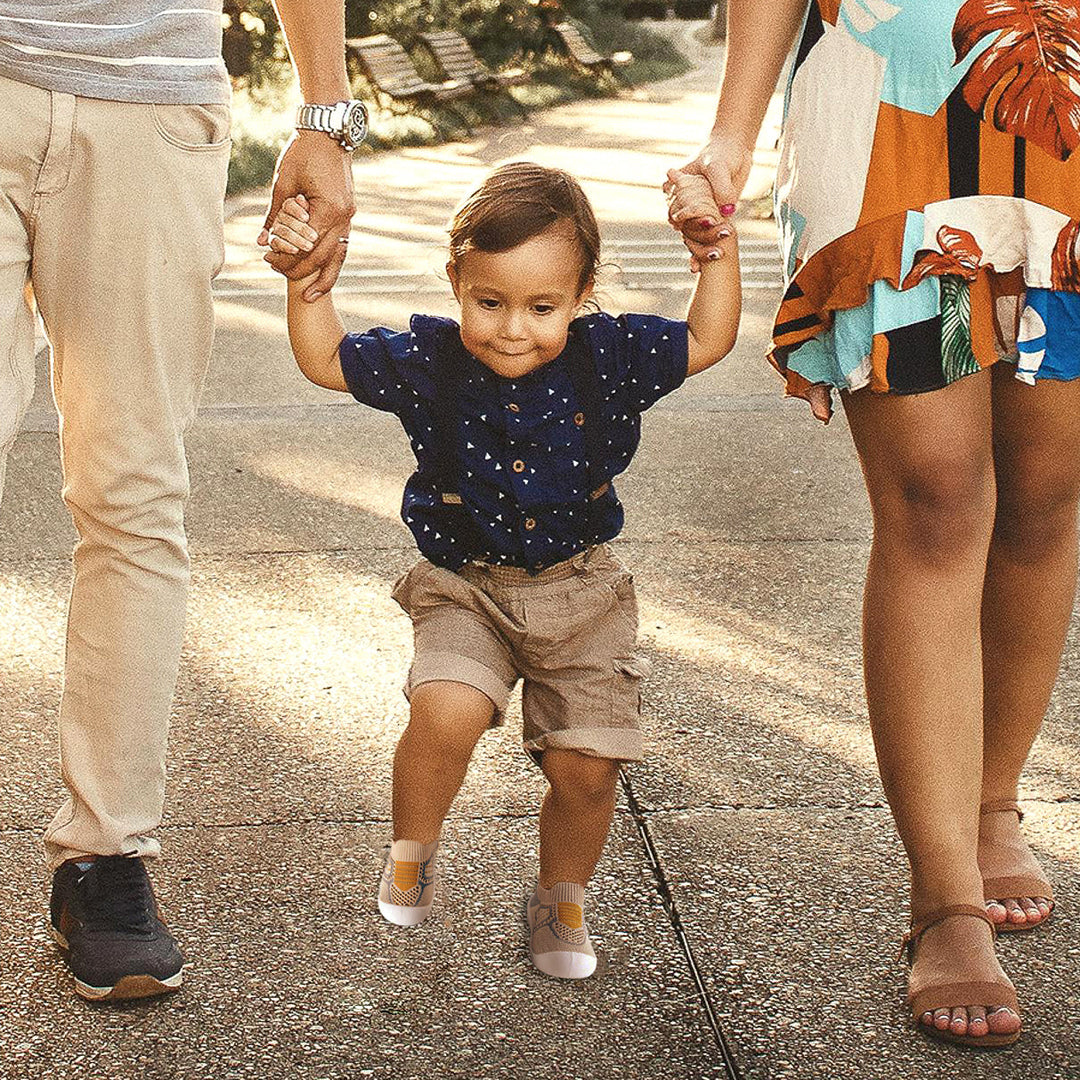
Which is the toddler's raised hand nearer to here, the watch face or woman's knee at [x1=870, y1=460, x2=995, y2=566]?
the watch face

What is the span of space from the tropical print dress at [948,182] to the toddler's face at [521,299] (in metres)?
0.40

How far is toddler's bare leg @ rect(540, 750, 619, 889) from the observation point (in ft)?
8.30

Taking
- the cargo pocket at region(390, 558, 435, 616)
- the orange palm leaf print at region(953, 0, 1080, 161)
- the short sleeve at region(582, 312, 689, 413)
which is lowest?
the cargo pocket at region(390, 558, 435, 616)

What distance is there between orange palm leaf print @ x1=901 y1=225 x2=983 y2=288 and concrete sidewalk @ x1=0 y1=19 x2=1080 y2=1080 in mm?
1078

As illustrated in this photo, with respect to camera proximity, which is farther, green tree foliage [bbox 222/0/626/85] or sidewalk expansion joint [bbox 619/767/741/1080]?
green tree foliage [bbox 222/0/626/85]

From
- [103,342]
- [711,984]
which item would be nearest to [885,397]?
[711,984]

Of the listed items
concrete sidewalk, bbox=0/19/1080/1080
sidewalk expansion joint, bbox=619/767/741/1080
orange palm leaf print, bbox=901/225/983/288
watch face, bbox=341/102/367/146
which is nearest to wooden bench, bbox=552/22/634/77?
concrete sidewalk, bbox=0/19/1080/1080

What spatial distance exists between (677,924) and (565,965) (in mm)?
243

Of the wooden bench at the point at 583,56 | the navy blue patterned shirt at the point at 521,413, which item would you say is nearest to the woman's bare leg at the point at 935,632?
the navy blue patterned shirt at the point at 521,413

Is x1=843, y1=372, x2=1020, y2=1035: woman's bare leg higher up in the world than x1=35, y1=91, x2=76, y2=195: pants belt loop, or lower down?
lower down

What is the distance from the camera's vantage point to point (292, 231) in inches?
95.3

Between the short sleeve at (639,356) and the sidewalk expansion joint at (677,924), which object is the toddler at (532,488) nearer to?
the short sleeve at (639,356)

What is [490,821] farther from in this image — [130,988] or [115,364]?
[115,364]

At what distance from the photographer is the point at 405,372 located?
250 centimetres
